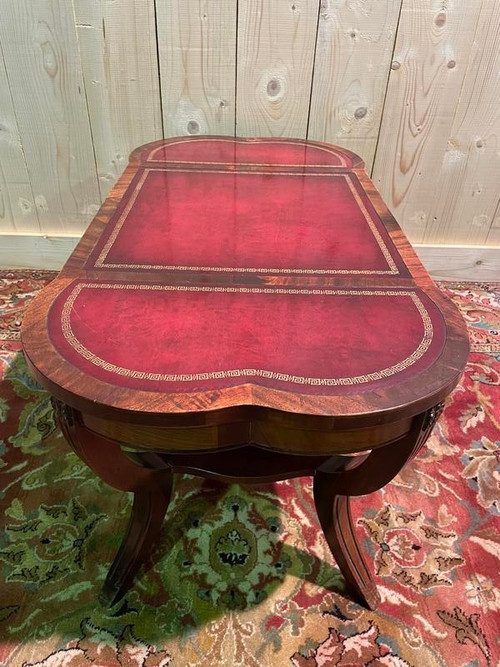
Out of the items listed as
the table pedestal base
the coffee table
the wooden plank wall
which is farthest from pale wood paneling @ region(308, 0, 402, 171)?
the table pedestal base

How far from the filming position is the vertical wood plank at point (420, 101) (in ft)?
6.79

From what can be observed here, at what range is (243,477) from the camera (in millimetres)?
1226

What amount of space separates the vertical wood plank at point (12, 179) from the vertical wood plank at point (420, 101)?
1659 millimetres

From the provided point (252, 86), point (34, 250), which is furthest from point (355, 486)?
point (34, 250)

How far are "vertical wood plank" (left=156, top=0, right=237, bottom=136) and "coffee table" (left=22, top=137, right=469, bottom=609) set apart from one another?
755mm

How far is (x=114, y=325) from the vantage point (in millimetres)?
1048

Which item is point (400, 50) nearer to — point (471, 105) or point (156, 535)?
point (471, 105)

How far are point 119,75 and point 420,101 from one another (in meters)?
1.30

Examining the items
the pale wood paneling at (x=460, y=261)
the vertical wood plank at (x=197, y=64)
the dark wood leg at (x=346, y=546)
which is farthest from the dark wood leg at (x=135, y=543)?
the pale wood paneling at (x=460, y=261)

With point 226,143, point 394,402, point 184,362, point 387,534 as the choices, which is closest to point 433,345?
point 394,402

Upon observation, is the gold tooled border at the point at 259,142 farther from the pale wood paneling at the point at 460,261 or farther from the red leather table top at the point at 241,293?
the pale wood paneling at the point at 460,261

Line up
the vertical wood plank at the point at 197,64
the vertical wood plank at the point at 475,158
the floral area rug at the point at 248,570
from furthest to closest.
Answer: the vertical wood plank at the point at 475,158
the vertical wood plank at the point at 197,64
the floral area rug at the point at 248,570

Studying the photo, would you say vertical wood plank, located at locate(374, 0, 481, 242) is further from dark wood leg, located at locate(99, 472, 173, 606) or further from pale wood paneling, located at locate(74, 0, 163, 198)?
dark wood leg, located at locate(99, 472, 173, 606)

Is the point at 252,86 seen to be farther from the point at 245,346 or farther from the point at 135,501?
the point at 135,501
